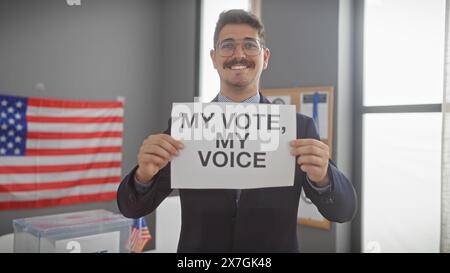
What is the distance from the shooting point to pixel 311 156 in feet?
1.59

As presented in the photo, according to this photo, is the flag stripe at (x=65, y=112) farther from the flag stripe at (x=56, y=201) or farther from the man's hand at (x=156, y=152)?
the man's hand at (x=156, y=152)

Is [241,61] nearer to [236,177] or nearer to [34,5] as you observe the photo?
[236,177]

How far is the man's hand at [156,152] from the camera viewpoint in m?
0.48

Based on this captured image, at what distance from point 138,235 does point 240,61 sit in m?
0.54

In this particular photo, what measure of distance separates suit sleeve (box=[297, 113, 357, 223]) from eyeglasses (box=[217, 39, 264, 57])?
0.15 metres

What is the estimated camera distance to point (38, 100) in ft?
4.14

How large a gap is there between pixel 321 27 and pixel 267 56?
1.20 ft

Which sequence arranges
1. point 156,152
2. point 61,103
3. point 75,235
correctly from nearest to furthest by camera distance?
point 156,152 → point 75,235 → point 61,103

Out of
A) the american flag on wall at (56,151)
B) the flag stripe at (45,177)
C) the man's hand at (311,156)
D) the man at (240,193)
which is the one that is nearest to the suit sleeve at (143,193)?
the man at (240,193)

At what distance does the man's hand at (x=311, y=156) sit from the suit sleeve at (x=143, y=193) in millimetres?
206

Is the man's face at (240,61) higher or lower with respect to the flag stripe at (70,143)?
higher

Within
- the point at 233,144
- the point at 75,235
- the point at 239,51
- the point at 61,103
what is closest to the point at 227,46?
the point at 239,51

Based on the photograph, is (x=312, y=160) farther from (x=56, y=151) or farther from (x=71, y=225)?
(x=56, y=151)
